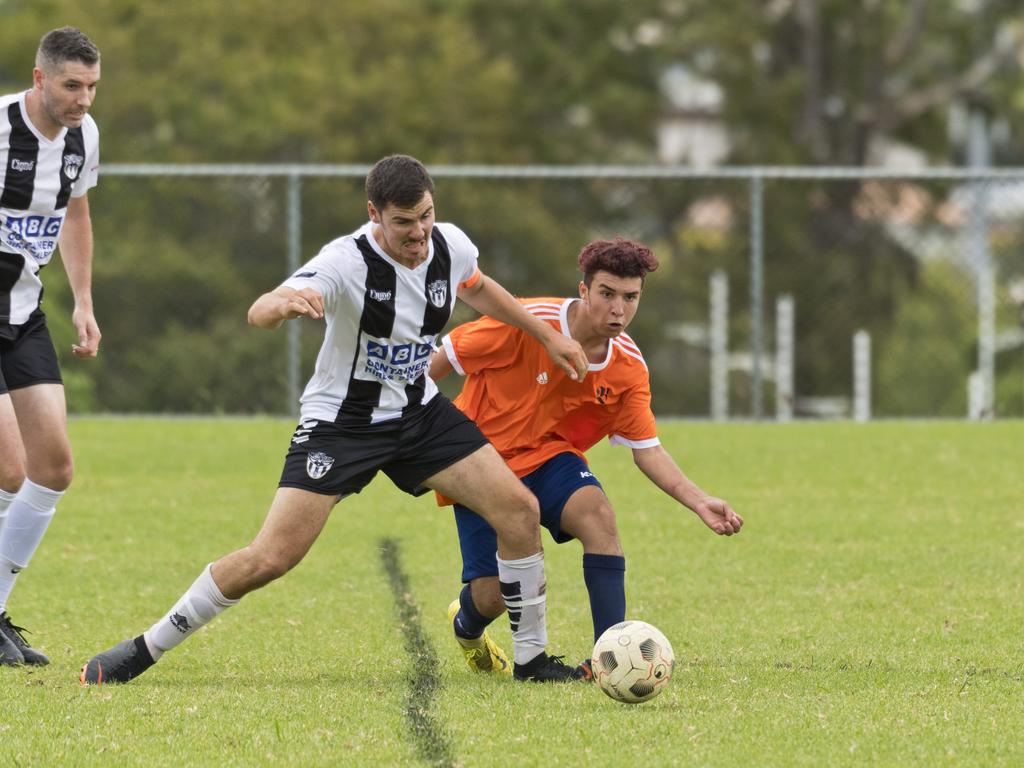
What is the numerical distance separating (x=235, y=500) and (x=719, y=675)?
538 cm

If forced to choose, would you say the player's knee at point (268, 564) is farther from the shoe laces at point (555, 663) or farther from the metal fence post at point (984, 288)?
the metal fence post at point (984, 288)

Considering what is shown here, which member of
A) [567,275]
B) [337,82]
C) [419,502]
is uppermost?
[337,82]

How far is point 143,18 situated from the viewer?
30422 mm

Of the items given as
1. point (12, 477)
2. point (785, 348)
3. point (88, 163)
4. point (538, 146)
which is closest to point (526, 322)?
point (88, 163)

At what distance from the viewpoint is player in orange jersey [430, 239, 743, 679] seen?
245 inches

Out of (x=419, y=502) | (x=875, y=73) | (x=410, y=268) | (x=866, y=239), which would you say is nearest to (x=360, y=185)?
(x=866, y=239)

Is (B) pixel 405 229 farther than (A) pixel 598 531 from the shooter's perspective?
No

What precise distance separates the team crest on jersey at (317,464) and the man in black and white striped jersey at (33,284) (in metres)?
1.20

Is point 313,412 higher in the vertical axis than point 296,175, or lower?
lower

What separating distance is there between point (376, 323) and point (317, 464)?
532mm

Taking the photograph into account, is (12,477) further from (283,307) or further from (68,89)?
(283,307)

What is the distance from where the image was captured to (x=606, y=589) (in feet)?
20.4

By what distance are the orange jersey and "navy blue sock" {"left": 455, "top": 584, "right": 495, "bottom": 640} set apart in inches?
21.5

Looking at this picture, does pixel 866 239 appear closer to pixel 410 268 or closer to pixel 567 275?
pixel 567 275
